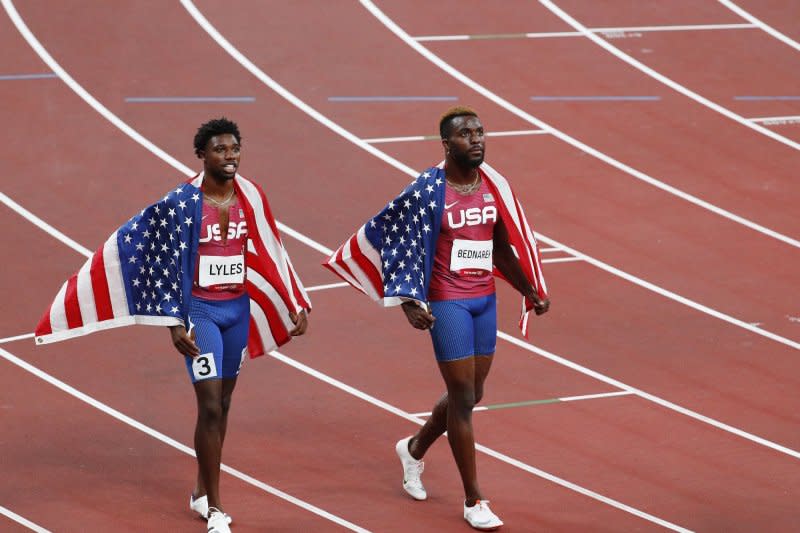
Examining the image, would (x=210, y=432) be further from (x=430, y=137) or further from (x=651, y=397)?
(x=430, y=137)

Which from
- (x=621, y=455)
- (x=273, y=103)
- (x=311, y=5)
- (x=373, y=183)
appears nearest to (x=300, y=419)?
(x=621, y=455)

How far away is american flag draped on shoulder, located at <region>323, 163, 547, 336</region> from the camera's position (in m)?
7.74

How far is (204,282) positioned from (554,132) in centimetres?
647

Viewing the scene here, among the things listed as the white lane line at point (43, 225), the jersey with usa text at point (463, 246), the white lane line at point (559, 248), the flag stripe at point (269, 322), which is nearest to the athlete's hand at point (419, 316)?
the jersey with usa text at point (463, 246)

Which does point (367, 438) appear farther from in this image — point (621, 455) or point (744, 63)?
point (744, 63)

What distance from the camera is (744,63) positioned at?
14680mm

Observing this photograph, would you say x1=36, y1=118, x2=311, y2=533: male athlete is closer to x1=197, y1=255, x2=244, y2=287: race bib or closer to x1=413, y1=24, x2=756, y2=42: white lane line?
x1=197, y1=255, x2=244, y2=287: race bib

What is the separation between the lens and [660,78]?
14.4 meters

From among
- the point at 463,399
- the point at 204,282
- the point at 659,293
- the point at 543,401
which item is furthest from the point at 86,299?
the point at 659,293

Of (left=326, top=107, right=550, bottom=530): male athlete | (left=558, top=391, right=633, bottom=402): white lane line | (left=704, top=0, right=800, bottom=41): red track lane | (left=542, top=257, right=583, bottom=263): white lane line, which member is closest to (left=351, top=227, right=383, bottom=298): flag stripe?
(left=326, top=107, right=550, bottom=530): male athlete

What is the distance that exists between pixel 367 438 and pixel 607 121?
564cm

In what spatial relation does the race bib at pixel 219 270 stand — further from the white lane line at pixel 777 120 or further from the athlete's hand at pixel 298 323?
the white lane line at pixel 777 120

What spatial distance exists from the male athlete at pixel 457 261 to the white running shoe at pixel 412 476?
0.43m

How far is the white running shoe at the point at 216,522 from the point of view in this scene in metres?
7.54
